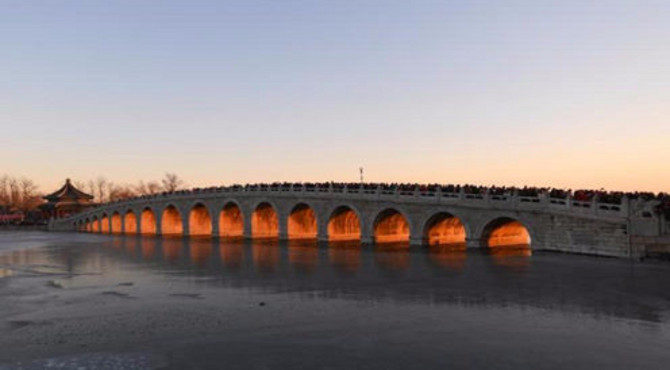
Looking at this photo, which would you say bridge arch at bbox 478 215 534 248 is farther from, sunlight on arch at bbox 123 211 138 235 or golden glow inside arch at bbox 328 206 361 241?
sunlight on arch at bbox 123 211 138 235

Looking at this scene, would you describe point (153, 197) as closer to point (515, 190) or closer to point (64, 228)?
point (64, 228)

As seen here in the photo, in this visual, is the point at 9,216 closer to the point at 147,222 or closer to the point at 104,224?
the point at 104,224

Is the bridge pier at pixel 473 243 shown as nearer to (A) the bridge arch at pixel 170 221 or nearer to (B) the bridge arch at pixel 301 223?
(B) the bridge arch at pixel 301 223

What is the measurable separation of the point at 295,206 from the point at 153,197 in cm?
2735

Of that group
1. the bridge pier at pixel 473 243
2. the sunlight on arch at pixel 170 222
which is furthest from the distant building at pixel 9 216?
the bridge pier at pixel 473 243

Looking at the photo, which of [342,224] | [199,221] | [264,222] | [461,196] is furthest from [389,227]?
[199,221]

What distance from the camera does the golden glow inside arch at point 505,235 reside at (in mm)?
34875

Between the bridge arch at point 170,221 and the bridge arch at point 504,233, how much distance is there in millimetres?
39477

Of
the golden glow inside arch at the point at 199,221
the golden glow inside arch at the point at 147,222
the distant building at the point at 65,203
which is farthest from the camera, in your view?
the distant building at the point at 65,203

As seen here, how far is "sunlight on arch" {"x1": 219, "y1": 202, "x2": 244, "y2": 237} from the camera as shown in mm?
57938

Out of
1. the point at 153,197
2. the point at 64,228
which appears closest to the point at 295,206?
the point at 153,197

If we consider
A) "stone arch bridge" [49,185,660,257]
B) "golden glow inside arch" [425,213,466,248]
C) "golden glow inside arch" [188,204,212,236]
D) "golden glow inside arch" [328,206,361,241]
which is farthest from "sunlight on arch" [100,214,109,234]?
"golden glow inside arch" [425,213,466,248]

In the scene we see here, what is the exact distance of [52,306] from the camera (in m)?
17.9

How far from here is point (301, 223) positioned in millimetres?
51281
